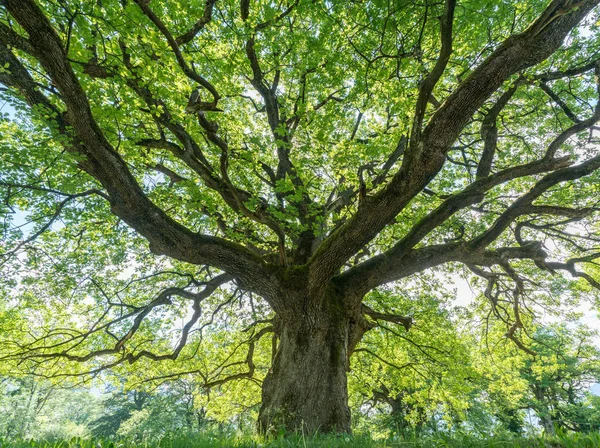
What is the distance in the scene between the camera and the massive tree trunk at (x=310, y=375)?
5016 mm

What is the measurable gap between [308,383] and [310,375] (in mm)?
132

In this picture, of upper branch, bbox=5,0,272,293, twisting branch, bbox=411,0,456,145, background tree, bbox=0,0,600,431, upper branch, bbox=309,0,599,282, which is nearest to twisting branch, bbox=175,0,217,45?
background tree, bbox=0,0,600,431

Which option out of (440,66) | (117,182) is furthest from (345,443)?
(117,182)

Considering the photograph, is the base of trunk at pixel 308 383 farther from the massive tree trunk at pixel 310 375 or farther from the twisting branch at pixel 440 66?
the twisting branch at pixel 440 66

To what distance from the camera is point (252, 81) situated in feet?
24.8

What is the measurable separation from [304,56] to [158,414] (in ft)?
88.2

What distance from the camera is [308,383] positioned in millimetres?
5348

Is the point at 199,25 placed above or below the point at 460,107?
above

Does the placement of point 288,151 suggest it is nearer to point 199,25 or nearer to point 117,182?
point 199,25

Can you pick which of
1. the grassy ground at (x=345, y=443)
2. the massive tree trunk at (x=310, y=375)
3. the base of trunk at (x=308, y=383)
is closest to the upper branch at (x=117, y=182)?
the massive tree trunk at (x=310, y=375)

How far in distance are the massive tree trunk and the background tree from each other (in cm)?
3

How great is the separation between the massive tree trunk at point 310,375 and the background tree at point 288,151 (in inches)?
1.4

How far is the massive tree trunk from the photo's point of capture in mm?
5016

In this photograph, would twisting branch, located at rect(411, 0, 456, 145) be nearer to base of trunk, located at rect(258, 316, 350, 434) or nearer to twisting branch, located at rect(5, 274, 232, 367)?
base of trunk, located at rect(258, 316, 350, 434)
